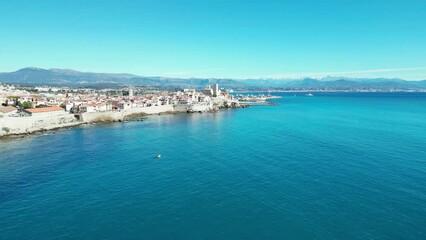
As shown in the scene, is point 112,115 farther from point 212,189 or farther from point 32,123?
point 212,189

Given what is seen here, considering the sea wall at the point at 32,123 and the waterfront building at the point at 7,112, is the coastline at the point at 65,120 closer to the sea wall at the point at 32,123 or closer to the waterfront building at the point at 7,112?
the sea wall at the point at 32,123

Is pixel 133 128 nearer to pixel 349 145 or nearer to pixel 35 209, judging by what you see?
pixel 35 209

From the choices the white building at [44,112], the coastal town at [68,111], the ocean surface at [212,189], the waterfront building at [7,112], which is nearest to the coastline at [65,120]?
the coastal town at [68,111]

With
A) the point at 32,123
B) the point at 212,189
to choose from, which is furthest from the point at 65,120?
the point at 212,189

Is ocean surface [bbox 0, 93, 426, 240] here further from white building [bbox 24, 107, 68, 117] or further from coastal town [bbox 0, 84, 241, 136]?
white building [bbox 24, 107, 68, 117]

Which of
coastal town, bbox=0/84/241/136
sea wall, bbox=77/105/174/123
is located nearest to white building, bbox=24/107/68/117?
coastal town, bbox=0/84/241/136
